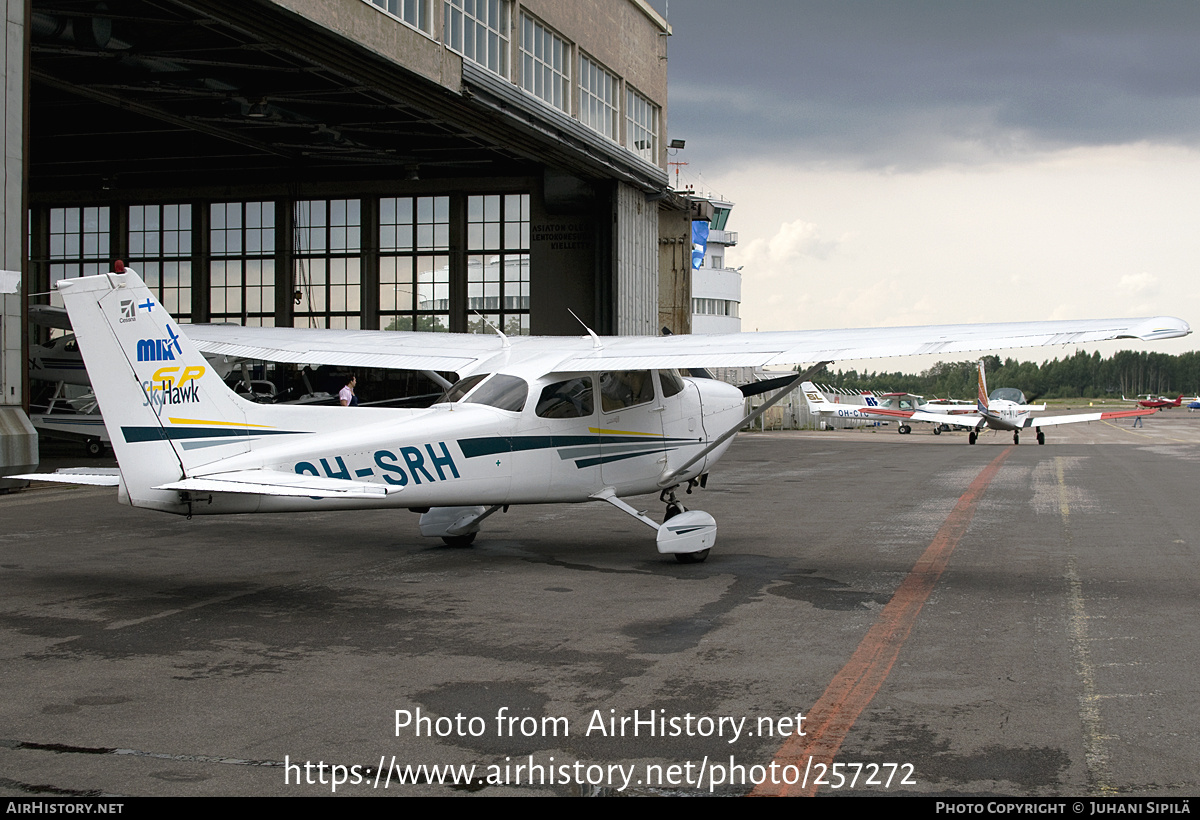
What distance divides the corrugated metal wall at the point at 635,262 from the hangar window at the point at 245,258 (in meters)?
14.1

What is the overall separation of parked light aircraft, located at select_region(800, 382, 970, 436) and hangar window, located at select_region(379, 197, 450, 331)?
24625mm

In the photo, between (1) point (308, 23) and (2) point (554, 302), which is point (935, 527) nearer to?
(1) point (308, 23)

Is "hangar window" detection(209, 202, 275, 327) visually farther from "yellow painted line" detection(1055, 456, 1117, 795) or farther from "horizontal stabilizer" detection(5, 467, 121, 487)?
"yellow painted line" detection(1055, 456, 1117, 795)

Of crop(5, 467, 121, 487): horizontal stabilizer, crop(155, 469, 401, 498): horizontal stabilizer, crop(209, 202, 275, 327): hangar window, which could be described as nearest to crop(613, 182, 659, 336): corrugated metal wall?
crop(209, 202, 275, 327): hangar window

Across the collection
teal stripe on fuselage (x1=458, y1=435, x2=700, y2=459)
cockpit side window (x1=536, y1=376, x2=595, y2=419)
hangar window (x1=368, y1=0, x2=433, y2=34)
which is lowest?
teal stripe on fuselage (x1=458, y1=435, x2=700, y2=459)

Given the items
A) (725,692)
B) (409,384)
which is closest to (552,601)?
(725,692)

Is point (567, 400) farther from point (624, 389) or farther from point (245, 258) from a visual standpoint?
point (245, 258)

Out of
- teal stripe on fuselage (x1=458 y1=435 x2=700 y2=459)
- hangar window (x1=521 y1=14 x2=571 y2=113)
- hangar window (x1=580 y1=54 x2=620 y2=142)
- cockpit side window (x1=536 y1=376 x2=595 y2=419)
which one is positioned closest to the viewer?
teal stripe on fuselage (x1=458 y1=435 x2=700 y2=459)

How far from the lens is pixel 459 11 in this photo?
24.5 meters

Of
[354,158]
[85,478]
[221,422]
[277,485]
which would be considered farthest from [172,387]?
[354,158]

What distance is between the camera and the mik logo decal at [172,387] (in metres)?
8.34

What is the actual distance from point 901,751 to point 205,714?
339cm

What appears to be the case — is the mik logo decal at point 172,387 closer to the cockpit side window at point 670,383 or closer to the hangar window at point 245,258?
the cockpit side window at point 670,383

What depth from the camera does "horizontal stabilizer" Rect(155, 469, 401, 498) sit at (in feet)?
25.6
